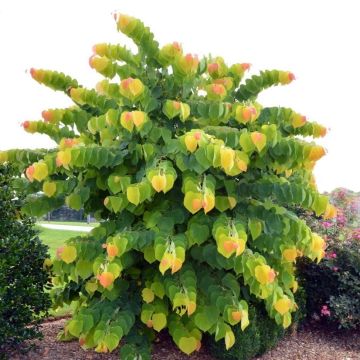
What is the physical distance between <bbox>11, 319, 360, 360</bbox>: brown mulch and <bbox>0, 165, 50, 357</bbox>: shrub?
0.43 meters

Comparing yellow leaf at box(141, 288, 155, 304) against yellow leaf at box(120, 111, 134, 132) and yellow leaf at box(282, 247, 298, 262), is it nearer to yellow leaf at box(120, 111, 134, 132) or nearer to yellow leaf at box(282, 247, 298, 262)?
yellow leaf at box(282, 247, 298, 262)

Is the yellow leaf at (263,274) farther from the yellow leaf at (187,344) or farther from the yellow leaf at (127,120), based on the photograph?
the yellow leaf at (127,120)

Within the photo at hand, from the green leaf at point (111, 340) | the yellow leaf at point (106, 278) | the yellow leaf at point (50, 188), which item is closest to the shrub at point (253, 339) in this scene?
the green leaf at point (111, 340)

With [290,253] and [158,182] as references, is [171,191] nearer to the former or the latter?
[158,182]

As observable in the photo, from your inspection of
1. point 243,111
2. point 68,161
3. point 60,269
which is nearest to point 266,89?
point 243,111

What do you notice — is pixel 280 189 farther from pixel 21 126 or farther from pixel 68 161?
pixel 21 126


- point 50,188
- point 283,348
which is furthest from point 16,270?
point 283,348

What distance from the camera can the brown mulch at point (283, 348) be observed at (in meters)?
5.07

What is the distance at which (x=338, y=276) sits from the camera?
6.17 metres

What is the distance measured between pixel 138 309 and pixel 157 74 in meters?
2.27

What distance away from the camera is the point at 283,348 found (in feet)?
18.7

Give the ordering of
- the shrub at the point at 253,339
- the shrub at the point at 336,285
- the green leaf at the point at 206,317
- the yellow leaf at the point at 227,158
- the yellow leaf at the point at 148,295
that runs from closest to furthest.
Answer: the yellow leaf at the point at 227,158
the green leaf at the point at 206,317
the yellow leaf at the point at 148,295
the shrub at the point at 253,339
the shrub at the point at 336,285

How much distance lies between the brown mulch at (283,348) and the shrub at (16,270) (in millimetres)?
427

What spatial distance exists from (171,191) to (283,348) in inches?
97.7
